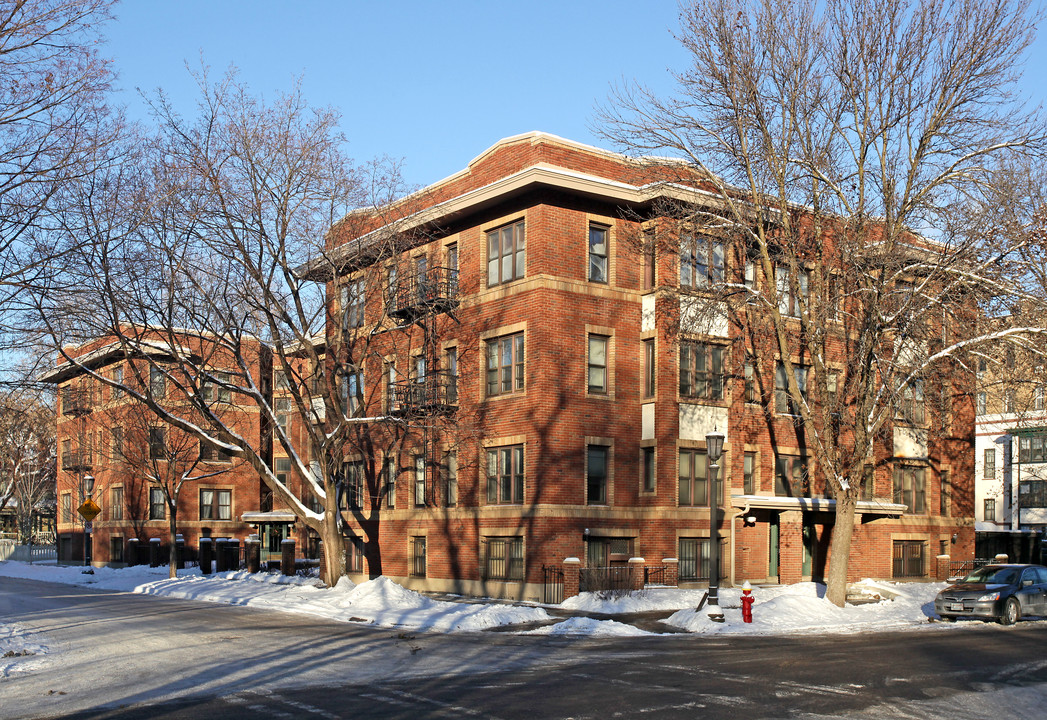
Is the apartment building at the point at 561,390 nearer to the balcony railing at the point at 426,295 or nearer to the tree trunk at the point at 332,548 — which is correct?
the balcony railing at the point at 426,295

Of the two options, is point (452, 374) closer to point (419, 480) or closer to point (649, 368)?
point (419, 480)

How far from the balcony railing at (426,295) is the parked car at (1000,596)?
705 inches

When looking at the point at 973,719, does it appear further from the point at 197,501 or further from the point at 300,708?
the point at 197,501

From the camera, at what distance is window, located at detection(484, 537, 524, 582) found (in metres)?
34.0

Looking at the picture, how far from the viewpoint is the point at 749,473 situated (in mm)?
38094

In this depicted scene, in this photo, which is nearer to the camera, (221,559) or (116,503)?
(221,559)

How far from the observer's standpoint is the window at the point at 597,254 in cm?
3528

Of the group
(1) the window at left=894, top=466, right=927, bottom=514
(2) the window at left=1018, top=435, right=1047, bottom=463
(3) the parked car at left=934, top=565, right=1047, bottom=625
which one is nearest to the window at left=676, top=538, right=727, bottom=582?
(3) the parked car at left=934, top=565, right=1047, bottom=625

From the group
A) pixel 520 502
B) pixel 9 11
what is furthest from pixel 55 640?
pixel 520 502

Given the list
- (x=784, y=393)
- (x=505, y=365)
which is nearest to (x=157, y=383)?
(x=505, y=365)

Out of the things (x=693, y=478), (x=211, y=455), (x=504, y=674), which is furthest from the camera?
(x=211, y=455)

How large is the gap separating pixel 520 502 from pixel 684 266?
9.68 meters

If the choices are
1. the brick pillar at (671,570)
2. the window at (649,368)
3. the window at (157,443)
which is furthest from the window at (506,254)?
the window at (157,443)

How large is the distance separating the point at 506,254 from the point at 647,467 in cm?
845
